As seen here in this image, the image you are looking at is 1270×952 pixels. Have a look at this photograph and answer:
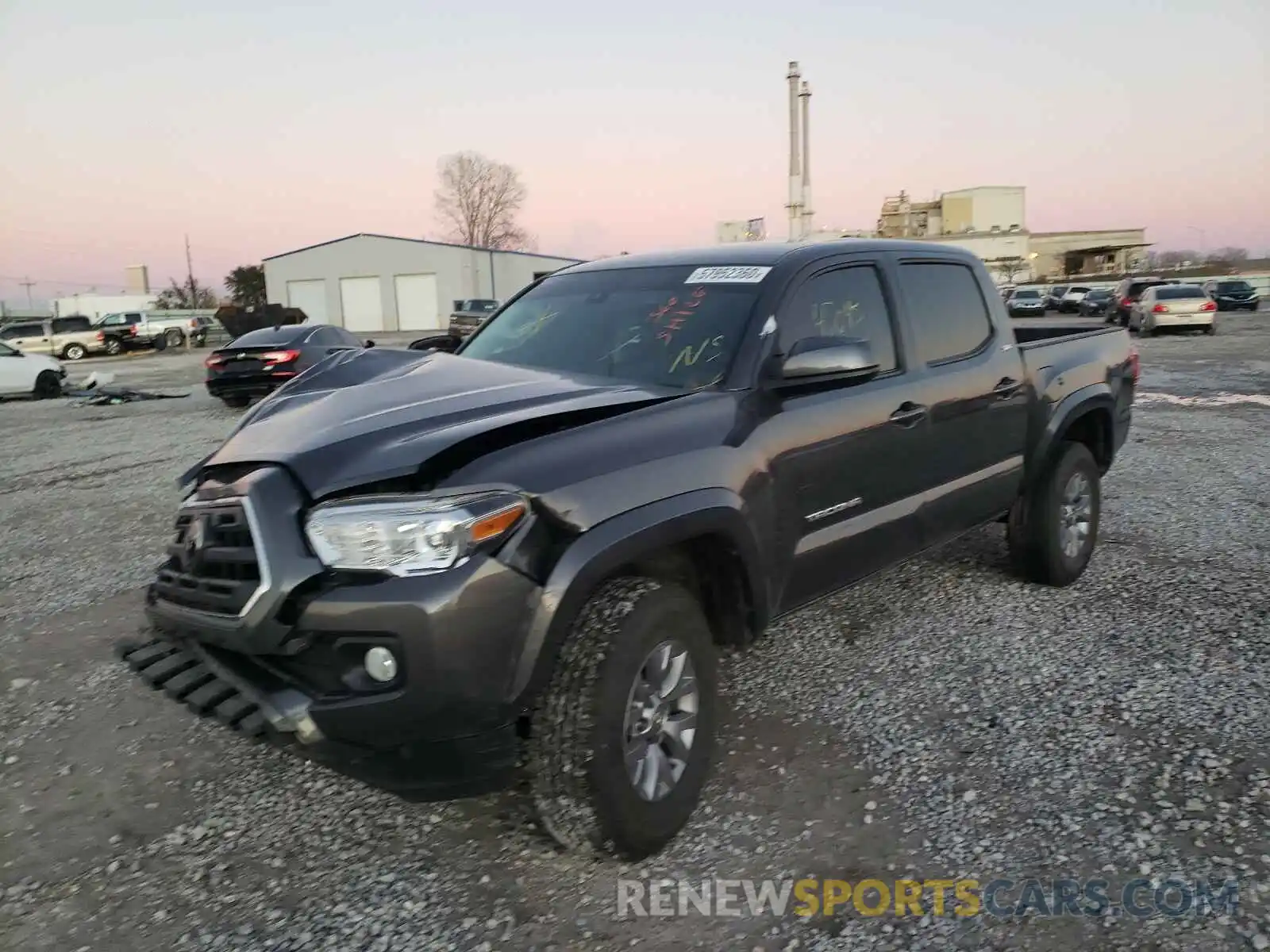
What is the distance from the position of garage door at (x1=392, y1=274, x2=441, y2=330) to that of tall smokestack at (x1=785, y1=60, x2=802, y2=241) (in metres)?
22.9

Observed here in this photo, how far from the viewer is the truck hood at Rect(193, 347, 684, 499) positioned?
2582 mm

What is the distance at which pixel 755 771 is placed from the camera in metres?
3.33

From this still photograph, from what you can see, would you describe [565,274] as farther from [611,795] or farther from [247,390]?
[247,390]

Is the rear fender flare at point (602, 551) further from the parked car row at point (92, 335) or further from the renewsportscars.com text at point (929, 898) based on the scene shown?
the parked car row at point (92, 335)

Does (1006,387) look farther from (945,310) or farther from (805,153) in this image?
(805,153)

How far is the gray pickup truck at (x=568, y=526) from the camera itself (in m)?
2.41

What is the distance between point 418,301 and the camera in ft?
179

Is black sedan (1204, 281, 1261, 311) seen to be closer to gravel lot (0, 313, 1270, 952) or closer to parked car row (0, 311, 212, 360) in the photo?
gravel lot (0, 313, 1270, 952)

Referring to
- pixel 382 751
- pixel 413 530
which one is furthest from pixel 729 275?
pixel 382 751

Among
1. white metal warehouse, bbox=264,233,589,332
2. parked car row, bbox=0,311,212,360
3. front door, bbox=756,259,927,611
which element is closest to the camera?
front door, bbox=756,259,927,611

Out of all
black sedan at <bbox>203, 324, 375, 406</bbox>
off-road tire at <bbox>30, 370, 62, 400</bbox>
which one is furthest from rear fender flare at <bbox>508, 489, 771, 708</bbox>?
off-road tire at <bbox>30, 370, 62, 400</bbox>

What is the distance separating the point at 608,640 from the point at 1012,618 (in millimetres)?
2892

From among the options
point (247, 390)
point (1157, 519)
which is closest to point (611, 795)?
point (1157, 519)

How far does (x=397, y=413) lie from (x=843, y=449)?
162cm
